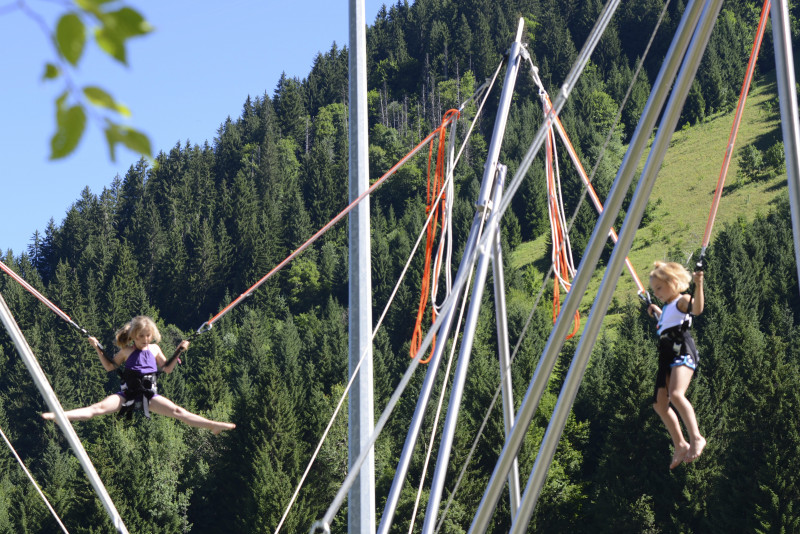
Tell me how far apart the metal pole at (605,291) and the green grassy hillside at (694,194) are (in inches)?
3080

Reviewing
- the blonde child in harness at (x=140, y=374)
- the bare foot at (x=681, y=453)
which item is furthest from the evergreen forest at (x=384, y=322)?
the blonde child in harness at (x=140, y=374)

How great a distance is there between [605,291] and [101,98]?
397 centimetres

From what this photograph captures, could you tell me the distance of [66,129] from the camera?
2.07 m

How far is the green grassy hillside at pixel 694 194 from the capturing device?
92750mm

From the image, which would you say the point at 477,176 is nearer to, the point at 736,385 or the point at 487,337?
the point at 487,337

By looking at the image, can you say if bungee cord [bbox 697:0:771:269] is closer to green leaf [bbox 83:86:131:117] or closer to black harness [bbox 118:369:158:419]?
black harness [bbox 118:369:158:419]

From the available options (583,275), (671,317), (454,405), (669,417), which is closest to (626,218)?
(583,275)

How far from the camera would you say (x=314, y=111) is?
179m

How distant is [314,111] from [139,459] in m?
124

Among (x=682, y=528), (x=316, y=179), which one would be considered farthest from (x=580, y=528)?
(x=316, y=179)

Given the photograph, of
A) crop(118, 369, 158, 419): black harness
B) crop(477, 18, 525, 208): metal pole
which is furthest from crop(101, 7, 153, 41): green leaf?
crop(477, 18, 525, 208): metal pole

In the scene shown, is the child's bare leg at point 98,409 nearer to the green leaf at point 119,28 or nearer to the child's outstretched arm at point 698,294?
the child's outstretched arm at point 698,294

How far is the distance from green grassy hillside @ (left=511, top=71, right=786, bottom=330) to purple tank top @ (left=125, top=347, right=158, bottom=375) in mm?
75277

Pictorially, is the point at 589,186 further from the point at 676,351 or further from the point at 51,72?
the point at 51,72
